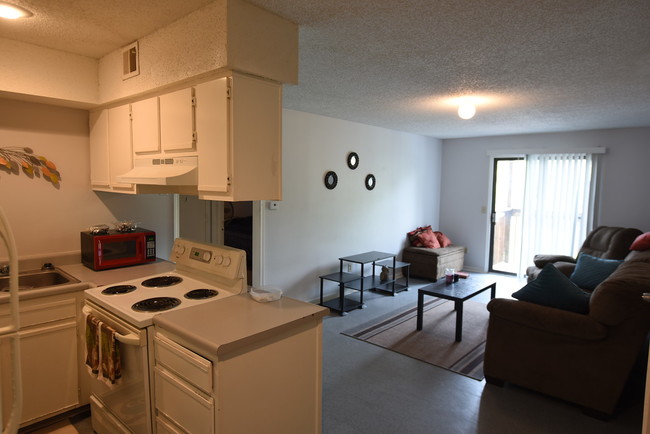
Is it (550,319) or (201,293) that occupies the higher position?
(201,293)

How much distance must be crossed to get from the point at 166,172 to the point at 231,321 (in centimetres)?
96

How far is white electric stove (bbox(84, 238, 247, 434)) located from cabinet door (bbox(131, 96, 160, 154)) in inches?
26.8

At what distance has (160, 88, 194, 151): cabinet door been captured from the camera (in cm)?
221

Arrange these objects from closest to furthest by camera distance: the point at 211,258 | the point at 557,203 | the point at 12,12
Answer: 1. the point at 12,12
2. the point at 211,258
3. the point at 557,203

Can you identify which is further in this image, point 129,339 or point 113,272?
point 113,272

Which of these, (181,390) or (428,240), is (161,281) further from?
(428,240)

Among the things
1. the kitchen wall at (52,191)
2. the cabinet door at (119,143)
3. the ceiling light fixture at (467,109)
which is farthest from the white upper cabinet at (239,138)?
the ceiling light fixture at (467,109)

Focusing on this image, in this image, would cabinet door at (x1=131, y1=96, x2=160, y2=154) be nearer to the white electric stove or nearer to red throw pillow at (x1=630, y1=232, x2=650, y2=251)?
the white electric stove

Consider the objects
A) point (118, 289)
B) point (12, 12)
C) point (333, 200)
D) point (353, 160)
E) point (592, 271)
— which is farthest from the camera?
point (353, 160)

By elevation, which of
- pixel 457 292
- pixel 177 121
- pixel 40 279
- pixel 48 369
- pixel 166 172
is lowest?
pixel 48 369

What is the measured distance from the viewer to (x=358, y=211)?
5.55 m

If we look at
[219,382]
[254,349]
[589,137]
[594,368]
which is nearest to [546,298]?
[594,368]

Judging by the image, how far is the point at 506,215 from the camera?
6.72m

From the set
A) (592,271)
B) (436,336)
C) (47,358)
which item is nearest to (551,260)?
(592,271)
